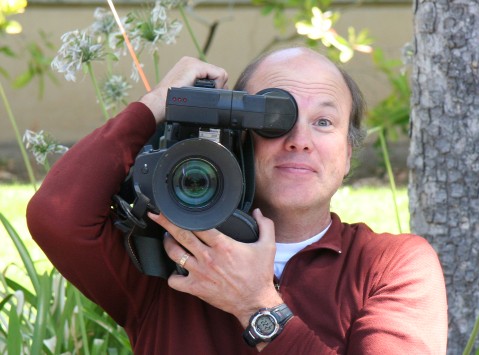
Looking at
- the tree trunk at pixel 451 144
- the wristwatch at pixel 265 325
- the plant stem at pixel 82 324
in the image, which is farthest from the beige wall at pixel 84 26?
the wristwatch at pixel 265 325

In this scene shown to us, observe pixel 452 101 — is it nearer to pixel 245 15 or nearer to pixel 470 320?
pixel 470 320

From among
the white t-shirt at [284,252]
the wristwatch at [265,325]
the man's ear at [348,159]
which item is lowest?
the wristwatch at [265,325]

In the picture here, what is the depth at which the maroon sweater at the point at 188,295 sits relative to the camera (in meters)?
2.26

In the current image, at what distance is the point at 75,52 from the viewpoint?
109 inches

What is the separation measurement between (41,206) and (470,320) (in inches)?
62.0

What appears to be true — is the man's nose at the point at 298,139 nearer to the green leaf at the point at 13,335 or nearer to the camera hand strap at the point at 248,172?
the camera hand strap at the point at 248,172

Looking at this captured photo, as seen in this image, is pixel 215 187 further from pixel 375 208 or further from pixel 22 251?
pixel 375 208

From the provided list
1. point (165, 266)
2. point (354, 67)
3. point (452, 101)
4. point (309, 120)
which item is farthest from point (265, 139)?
point (354, 67)

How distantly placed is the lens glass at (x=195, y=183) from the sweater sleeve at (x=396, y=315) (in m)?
0.35

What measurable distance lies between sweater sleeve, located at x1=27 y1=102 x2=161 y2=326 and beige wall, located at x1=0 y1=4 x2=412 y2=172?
5.72m

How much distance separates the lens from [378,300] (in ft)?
7.42

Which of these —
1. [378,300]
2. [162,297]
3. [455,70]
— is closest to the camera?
[378,300]

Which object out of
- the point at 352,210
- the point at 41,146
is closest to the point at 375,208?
the point at 352,210

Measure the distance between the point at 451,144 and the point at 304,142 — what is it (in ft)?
3.11
